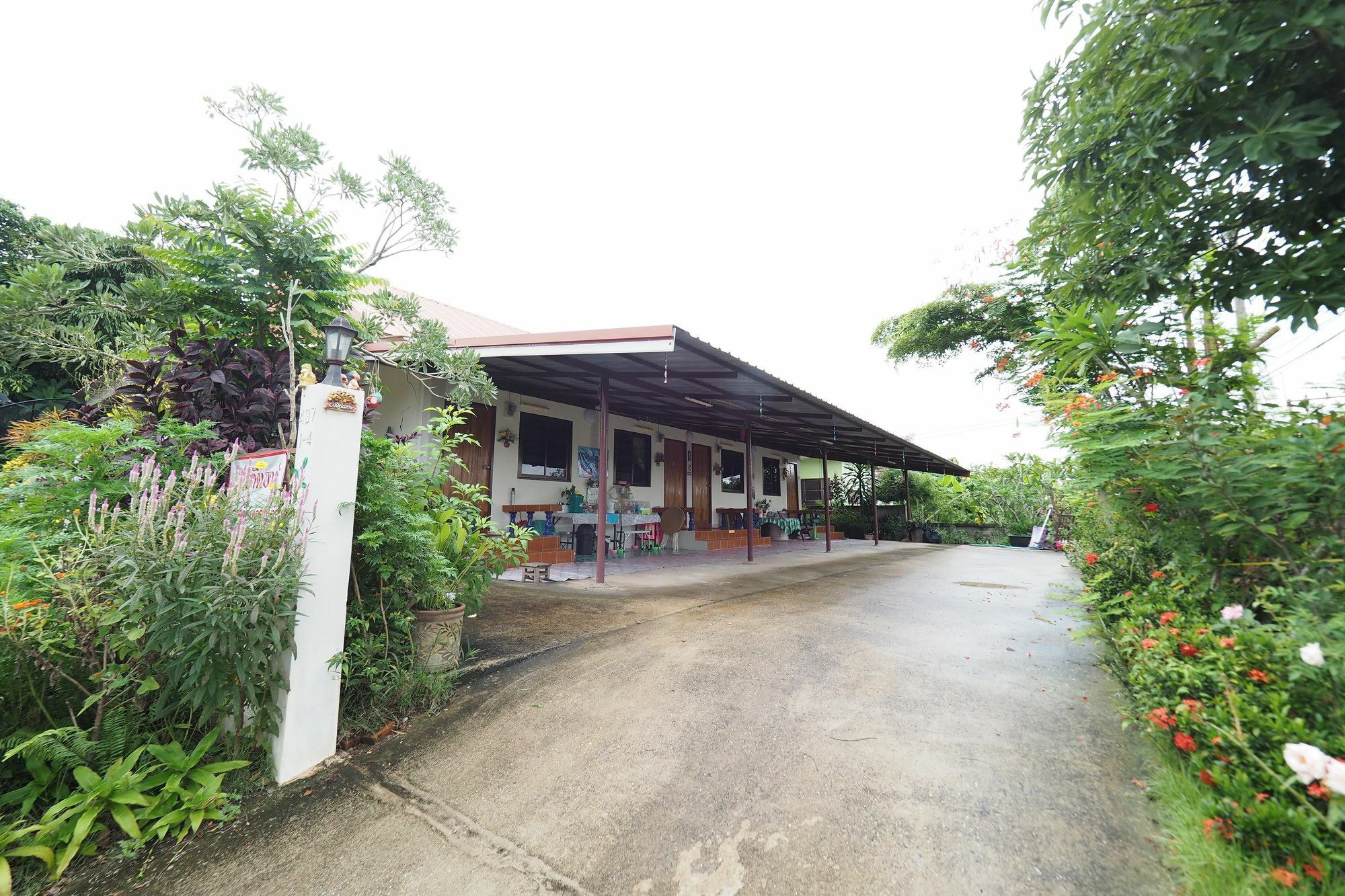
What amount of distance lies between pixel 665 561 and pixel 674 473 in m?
2.93

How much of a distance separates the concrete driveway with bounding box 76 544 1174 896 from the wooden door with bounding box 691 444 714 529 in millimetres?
8402

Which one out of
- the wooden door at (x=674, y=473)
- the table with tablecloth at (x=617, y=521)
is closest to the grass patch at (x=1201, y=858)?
the table with tablecloth at (x=617, y=521)

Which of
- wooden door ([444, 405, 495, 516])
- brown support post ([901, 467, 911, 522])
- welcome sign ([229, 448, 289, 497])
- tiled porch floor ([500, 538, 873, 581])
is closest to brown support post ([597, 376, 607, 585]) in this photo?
tiled porch floor ([500, 538, 873, 581])

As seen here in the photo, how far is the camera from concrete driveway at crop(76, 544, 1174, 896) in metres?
1.57

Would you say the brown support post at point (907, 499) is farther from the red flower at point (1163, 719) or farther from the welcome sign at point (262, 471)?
the welcome sign at point (262, 471)

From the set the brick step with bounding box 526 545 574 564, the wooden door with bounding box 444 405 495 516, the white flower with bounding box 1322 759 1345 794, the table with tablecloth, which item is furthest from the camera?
the table with tablecloth

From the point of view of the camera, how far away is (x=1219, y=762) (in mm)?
1526

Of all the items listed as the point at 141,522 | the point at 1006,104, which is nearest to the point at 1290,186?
the point at 1006,104

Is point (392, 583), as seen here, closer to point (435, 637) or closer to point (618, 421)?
point (435, 637)

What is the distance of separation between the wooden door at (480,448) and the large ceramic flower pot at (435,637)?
172 inches

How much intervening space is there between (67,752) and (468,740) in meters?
1.36

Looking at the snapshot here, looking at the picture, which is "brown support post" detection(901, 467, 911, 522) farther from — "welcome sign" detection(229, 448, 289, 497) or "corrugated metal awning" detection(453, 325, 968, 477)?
"welcome sign" detection(229, 448, 289, 497)

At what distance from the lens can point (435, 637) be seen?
9.60 feet

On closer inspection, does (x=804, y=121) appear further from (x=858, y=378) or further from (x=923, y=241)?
(x=858, y=378)
